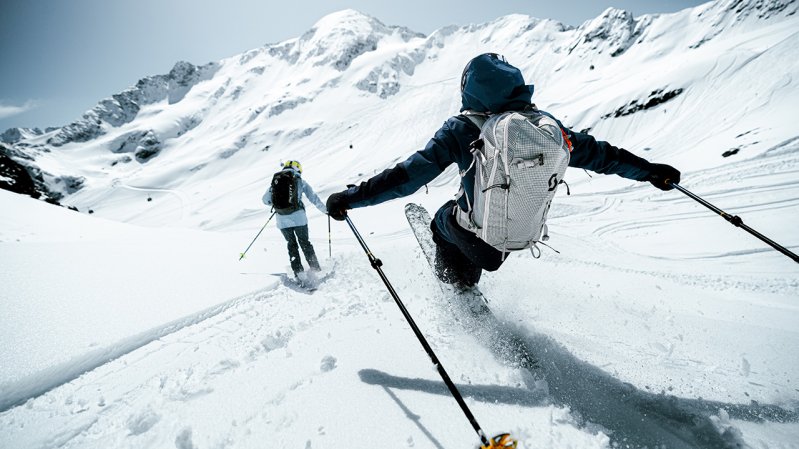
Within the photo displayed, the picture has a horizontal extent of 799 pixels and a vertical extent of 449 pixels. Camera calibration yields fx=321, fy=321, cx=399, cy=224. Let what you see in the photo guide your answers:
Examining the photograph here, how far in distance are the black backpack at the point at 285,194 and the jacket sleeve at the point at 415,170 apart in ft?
11.5

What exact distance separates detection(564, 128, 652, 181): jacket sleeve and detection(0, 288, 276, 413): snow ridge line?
394 centimetres

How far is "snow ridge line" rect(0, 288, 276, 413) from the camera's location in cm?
214

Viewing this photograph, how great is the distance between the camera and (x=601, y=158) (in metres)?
2.64

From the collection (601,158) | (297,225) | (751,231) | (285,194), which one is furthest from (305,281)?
(751,231)

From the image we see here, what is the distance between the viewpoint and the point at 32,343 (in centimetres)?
259

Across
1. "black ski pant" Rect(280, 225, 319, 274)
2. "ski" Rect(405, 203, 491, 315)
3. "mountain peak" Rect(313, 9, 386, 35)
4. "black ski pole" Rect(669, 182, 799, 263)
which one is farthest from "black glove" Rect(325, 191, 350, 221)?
"mountain peak" Rect(313, 9, 386, 35)

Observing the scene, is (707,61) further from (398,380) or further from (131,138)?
(131,138)

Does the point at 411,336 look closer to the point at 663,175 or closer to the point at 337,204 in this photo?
the point at 337,204

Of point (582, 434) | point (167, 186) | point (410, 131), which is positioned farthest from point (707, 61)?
point (167, 186)

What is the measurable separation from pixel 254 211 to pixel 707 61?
33.0 metres

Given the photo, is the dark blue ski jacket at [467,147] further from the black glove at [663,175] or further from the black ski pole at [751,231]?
the black ski pole at [751,231]

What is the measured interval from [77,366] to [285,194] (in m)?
3.58

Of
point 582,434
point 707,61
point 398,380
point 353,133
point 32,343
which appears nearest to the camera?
point 582,434

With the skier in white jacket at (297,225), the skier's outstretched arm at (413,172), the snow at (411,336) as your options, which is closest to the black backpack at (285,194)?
the skier in white jacket at (297,225)
